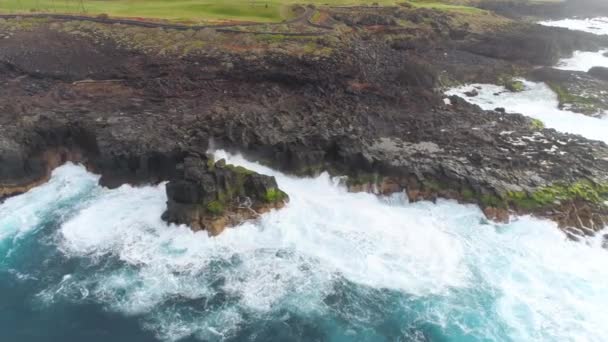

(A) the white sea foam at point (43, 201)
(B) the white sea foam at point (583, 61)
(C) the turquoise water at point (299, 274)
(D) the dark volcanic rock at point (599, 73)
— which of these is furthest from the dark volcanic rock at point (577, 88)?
(A) the white sea foam at point (43, 201)

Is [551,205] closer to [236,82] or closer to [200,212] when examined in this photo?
[200,212]

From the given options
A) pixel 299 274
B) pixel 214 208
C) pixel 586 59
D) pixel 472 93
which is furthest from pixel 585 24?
pixel 214 208

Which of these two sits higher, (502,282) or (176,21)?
(176,21)

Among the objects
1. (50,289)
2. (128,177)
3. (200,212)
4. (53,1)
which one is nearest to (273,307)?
(200,212)

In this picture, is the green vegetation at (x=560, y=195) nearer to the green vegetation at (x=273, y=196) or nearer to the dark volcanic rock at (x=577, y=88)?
the green vegetation at (x=273, y=196)

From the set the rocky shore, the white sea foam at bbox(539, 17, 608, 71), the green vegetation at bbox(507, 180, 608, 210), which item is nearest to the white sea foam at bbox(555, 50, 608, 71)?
the white sea foam at bbox(539, 17, 608, 71)

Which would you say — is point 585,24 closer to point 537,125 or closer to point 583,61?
point 583,61

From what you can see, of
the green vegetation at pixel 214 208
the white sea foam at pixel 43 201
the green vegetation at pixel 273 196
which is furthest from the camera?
the green vegetation at pixel 273 196
